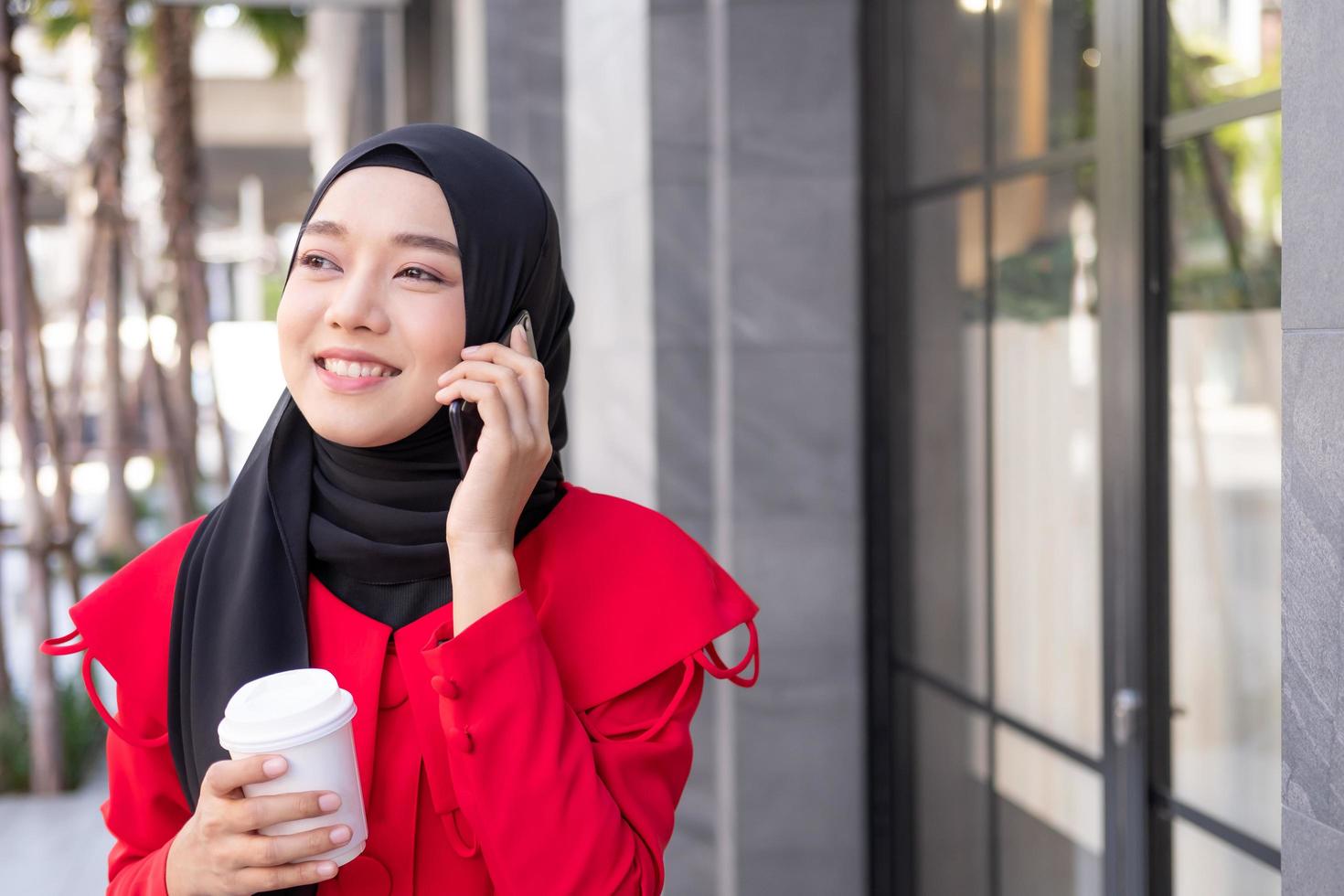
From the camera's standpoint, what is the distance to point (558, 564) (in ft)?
4.40

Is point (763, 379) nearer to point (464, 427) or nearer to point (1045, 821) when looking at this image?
point (1045, 821)

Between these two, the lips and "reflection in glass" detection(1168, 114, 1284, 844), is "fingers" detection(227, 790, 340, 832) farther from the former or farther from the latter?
"reflection in glass" detection(1168, 114, 1284, 844)

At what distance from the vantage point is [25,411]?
505 centimetres

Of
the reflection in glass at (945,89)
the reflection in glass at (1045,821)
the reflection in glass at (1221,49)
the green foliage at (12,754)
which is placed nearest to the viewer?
the reflection in glass at (1221,49)

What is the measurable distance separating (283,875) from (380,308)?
534 mm

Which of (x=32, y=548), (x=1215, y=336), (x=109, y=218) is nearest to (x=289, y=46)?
(x=109, y=218)

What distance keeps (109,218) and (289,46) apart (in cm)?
676

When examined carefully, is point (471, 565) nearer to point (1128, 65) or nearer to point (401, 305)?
point (401, 305)

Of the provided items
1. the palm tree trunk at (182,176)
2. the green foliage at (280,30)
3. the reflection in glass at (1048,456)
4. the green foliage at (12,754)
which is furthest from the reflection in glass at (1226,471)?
the green foliage at (280,30)

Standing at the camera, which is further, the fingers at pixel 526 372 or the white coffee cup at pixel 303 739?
the fingers at pixel 526 372

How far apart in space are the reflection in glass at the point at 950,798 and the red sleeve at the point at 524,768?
179 cm

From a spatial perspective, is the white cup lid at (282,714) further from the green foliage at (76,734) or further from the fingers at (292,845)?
the green foliage at (76,734)

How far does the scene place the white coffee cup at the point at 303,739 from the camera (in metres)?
1.04

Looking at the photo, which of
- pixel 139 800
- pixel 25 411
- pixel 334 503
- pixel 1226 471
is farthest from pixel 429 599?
pixel 25 411
